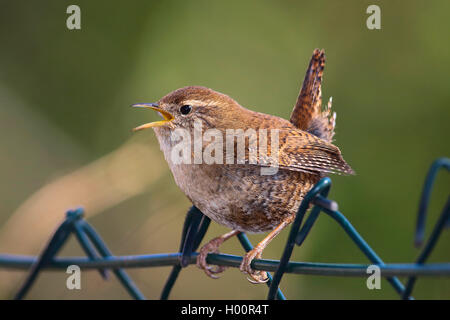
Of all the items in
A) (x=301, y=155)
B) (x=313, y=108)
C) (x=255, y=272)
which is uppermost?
(x=313, y=108)

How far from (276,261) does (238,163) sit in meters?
0.61

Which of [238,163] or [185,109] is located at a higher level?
[185,109]

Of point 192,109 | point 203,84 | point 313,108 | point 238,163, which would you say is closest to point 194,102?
point 192,109

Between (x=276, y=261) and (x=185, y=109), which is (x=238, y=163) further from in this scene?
(x=276, y=261)

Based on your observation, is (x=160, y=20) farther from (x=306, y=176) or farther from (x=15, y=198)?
(x=306, y=176)

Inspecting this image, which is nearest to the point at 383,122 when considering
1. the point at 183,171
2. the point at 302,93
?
the point at 302,93

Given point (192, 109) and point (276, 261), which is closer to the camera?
point (276, 261)

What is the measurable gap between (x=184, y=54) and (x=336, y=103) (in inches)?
42.7

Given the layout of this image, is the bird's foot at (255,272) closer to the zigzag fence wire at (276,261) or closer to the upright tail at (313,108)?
the zigzag fence wire at (276,261)

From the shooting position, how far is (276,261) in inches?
57.2

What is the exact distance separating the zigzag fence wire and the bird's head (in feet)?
1.28

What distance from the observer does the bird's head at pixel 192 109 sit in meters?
2.21

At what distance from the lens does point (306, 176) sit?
2164 mm

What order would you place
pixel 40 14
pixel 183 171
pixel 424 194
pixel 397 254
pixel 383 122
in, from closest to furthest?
pixel 424 194 < pixel 183 171 < pixel 397 254 < pixel 383 122 < pixel 40 14
